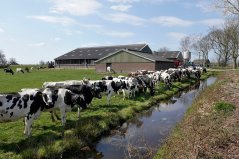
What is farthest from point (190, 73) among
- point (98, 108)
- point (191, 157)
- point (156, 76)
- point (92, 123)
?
point (191, 157)

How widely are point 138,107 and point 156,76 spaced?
1454 centimetres

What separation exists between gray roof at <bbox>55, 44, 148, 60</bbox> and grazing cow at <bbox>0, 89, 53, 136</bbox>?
190ft

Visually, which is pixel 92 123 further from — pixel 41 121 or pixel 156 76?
pixel 156 76

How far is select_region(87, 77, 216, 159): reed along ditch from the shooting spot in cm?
1096

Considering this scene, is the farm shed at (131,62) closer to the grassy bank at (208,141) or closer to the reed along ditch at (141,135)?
the reed along ditch at (141,135)

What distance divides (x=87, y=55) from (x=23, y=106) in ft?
203

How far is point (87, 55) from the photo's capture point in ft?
239

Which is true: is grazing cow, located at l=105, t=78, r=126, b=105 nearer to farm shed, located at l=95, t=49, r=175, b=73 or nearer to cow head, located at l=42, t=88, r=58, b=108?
cow head, located at l=42, t=88, r=58, b=108

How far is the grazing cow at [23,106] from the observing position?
1091 centimetres

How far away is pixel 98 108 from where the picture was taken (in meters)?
17.5

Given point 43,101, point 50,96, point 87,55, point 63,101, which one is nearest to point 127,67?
point 87,55

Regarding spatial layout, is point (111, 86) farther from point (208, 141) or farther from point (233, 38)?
point (233, 38)

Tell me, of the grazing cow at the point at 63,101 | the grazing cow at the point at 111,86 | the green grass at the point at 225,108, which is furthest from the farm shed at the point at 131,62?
the grazing cow at the point at 63,101

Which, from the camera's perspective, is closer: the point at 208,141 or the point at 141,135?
the point at 208,141
